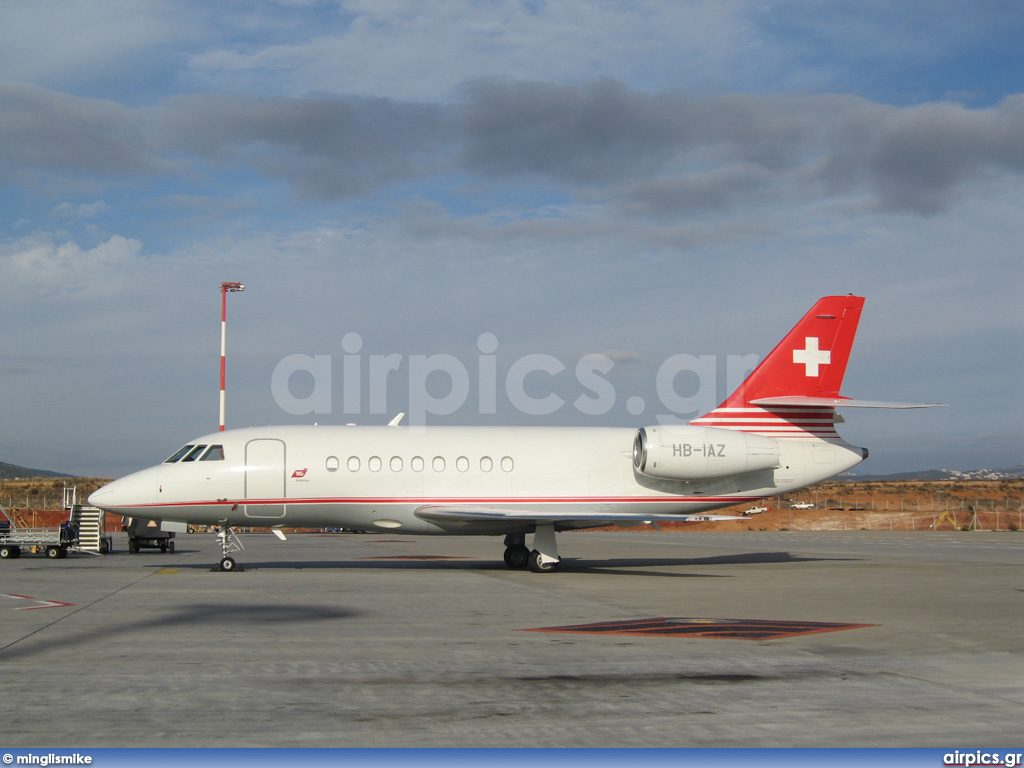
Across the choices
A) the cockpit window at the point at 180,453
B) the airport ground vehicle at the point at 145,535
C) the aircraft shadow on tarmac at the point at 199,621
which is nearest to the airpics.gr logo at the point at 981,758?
the aircraft shadow on tarmac at the point at 199,621

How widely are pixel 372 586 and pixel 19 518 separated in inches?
1190

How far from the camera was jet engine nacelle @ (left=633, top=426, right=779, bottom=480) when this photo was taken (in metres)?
21.8

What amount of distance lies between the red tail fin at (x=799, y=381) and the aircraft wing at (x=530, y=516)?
345 cm

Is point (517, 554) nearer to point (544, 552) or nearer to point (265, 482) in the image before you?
point (544, 552)

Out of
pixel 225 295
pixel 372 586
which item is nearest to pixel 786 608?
pixel 372 586

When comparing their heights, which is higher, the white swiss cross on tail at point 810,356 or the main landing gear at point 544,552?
the white swiss cross on tail at point 810,356

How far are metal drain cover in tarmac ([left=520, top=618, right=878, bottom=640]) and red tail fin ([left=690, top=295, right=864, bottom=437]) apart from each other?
10.7 metres

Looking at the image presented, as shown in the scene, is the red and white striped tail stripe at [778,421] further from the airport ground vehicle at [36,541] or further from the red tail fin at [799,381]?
the airport ground vehicle at [36,541]

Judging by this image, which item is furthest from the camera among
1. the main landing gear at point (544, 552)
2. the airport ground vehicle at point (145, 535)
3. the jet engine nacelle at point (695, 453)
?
the airport ground vehicle at point (145, 535)

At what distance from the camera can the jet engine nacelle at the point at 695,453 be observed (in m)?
21.8

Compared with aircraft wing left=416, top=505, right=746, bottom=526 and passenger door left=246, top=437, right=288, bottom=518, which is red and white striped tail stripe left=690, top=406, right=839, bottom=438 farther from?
passenger door left=246, top=437, right=288, bottom=518

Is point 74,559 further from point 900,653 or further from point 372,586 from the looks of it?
point 900,653

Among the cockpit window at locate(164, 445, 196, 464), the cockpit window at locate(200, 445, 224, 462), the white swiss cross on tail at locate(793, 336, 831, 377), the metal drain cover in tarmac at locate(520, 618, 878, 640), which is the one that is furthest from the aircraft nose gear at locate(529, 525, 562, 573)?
the cockpit window at locate(164, 445, 196, 464)

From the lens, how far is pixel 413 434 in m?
22.0
